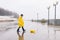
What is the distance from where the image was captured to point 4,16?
76875 millimetres

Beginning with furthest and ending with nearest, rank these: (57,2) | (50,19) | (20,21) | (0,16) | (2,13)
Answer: (2,13), (0,16), (50,19), (57,2), (20,21)

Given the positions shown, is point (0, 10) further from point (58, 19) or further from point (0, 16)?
point (58, 19)

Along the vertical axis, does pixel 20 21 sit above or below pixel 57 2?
below

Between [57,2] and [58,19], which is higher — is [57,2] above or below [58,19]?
above

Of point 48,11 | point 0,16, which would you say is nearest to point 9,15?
point 0,16

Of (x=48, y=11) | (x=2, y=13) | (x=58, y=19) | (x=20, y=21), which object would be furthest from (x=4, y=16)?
(x=20, y=21)

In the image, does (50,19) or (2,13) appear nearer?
(50,19)

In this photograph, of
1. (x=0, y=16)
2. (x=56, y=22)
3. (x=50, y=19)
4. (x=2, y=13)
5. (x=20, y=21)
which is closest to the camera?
(x=20, y=21)

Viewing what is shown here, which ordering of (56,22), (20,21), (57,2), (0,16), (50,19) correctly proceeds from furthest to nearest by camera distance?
1. (0,16)
2. (50,19)
3. (56,22)
4. (57,2)
5. (20,21)

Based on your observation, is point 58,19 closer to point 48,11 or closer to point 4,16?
point 48,11

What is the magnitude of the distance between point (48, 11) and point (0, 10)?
3674 centimetres

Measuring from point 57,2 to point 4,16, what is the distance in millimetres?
46268

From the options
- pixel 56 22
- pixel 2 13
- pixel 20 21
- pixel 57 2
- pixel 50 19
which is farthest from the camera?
pixel 2 13

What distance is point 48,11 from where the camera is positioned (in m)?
47.5
